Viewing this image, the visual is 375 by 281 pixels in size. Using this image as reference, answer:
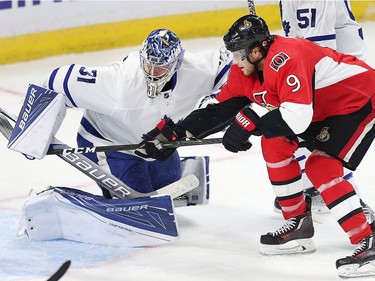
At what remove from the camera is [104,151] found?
3.77 metres

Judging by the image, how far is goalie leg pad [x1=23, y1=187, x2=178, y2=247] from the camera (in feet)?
12.2

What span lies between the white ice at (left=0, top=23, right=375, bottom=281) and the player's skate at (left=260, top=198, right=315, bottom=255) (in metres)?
0.04

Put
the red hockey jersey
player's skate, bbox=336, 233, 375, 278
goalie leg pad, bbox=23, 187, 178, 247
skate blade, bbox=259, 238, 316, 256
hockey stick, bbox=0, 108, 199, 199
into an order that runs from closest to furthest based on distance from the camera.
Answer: the red hockey jersey, player's skate, bbox=336, 233, 375, 278, skate blade, bbox=259, 238, 316, 256, goalie leg pad, bbox=23, 187, 178, 247, hockey stick, bbox=0, 108, 199, 199

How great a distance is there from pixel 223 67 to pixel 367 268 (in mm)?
947

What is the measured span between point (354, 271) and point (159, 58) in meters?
0.96

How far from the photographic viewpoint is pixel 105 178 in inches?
151

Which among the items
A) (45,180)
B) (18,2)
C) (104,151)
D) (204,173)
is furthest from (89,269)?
(18,2)

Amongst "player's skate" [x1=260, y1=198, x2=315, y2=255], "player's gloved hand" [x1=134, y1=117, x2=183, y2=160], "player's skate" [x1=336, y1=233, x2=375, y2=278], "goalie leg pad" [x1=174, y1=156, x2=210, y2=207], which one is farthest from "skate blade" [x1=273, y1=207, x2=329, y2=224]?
"player's gloved hand" [x1=134, y1=117, x2=183, y2=160]

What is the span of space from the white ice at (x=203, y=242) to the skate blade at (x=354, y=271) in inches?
1.9

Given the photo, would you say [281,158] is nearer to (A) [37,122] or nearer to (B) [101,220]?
(B) [101,220]

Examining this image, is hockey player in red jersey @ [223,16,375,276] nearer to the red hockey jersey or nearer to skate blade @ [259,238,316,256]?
the red hockey jersey

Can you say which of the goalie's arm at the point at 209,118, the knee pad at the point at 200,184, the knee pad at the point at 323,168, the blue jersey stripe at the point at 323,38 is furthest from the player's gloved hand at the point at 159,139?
the blue jersey stripe at the point at 323,38

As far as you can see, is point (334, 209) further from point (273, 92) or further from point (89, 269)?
point (89, 269)

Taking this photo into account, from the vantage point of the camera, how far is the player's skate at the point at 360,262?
11.0 ft
